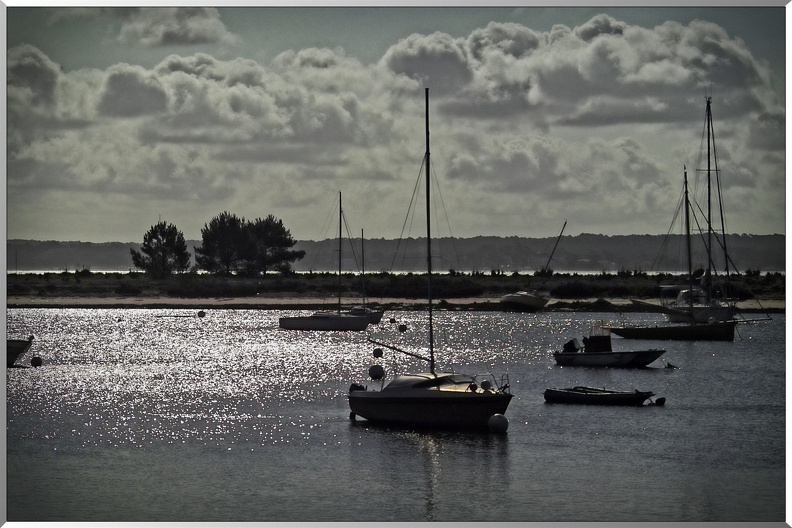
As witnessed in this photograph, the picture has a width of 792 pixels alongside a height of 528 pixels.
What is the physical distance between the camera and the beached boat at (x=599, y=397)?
27125mm

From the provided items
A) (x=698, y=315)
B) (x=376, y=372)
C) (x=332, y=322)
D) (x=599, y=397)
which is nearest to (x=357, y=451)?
(x=376, y=372)

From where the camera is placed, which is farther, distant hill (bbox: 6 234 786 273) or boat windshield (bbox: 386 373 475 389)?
boat windshield (bbox: 386 373 475 389)

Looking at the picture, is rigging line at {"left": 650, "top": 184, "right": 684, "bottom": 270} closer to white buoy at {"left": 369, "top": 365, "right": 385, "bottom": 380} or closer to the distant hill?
the distant hill

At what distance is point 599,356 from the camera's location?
3850 cm

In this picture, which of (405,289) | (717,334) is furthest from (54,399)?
(405,289)

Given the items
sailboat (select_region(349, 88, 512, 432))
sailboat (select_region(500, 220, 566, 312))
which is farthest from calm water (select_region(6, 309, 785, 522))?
sailboat (select_region(500, 220, 566, 312))

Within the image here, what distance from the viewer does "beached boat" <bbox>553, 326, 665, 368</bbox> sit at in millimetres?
38531

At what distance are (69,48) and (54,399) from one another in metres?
16.6

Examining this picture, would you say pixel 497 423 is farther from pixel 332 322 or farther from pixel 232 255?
pixel 232 255

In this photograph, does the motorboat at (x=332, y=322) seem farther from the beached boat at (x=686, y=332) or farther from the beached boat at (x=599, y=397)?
the beached boat at (x=599, y=397)

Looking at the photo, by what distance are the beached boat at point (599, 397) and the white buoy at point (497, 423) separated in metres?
6.17

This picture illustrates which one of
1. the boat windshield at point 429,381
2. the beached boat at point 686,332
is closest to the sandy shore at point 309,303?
the beached boat at point 686,332

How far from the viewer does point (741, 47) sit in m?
14.6

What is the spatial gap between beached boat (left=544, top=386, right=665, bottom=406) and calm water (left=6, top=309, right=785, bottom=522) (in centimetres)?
45
